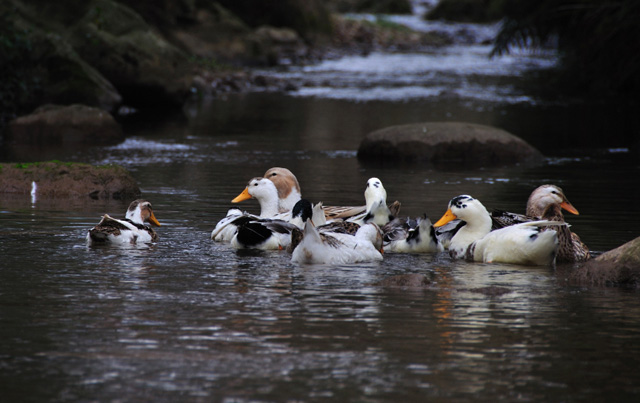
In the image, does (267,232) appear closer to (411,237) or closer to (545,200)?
(411,237)

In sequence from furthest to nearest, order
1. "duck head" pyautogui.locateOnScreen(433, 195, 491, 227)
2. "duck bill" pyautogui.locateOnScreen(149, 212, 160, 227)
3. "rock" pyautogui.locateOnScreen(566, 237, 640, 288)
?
"duck bill" pyautogui.locateOnScreen(149, 212, 160, 227), "duck head" pyautogui.locateOnScreen(433, 195, 491, 227), "rock" pyautogui.locateOnScreen(566, 237, 640, 288)

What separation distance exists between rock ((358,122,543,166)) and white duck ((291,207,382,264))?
9.58 meters

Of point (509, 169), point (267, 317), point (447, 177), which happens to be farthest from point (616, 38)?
point (267, 317)

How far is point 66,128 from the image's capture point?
71.0 ft

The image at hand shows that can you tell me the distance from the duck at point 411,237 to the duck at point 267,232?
83 cm

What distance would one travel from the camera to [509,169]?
59.4 ft

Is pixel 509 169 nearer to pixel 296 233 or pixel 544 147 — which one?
pixel 544 147

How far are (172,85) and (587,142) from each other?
12.5m

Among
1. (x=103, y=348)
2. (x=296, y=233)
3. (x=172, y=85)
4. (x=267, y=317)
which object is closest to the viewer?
(x=103, y=348)

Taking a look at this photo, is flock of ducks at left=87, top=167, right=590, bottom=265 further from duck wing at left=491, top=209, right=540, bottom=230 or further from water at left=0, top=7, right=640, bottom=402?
Answer: water at left=0, top=7, right=640, bottom=402

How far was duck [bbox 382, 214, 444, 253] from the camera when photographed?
10.0m

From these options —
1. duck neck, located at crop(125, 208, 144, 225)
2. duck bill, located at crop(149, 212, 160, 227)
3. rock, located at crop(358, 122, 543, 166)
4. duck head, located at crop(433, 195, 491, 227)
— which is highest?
rock, located at crop(358, 122, 543, 166)

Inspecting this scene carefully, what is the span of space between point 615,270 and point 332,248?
2.56 metres

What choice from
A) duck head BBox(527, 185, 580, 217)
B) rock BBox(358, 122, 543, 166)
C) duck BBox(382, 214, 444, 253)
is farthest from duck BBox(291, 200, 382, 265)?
rock BBox(358, 122, 543, 166)
